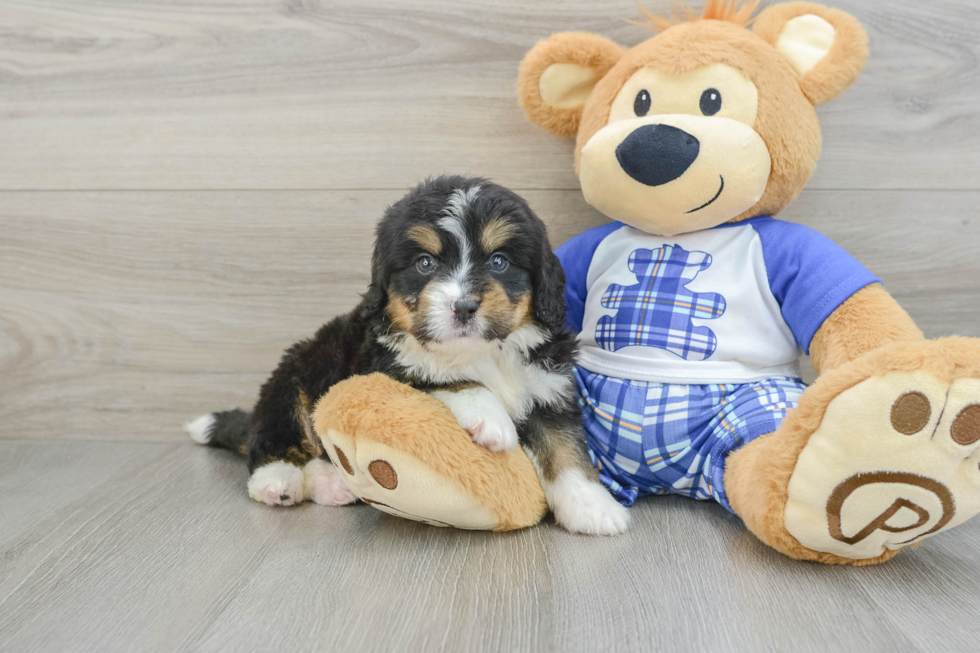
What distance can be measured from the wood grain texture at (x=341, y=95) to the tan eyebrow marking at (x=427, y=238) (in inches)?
31.1

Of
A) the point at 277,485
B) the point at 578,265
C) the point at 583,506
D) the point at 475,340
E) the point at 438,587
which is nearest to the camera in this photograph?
the point at 438,587

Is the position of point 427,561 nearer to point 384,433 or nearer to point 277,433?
point 384,433

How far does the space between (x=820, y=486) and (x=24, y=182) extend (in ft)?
8.55

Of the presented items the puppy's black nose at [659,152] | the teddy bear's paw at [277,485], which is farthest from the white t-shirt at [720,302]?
the teddy bear's paw at [277,485]

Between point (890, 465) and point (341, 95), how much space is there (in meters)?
1.86

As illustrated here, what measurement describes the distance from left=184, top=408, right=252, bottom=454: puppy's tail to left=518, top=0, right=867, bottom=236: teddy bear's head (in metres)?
1.33

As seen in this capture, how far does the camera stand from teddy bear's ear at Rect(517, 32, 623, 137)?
1837 millimetres

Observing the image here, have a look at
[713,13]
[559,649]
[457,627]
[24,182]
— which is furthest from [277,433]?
[713,13]

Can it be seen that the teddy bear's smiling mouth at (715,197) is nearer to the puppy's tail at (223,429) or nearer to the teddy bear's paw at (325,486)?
the teddy bear's paw at (325,486)

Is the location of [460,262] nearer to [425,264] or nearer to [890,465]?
[425,264]

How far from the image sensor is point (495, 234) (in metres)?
1.48

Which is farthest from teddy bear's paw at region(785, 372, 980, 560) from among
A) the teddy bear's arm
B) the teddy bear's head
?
the teddy bear's head

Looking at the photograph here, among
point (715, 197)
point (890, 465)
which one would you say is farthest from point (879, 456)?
point (715, 197)

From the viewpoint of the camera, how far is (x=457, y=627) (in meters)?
1.16
